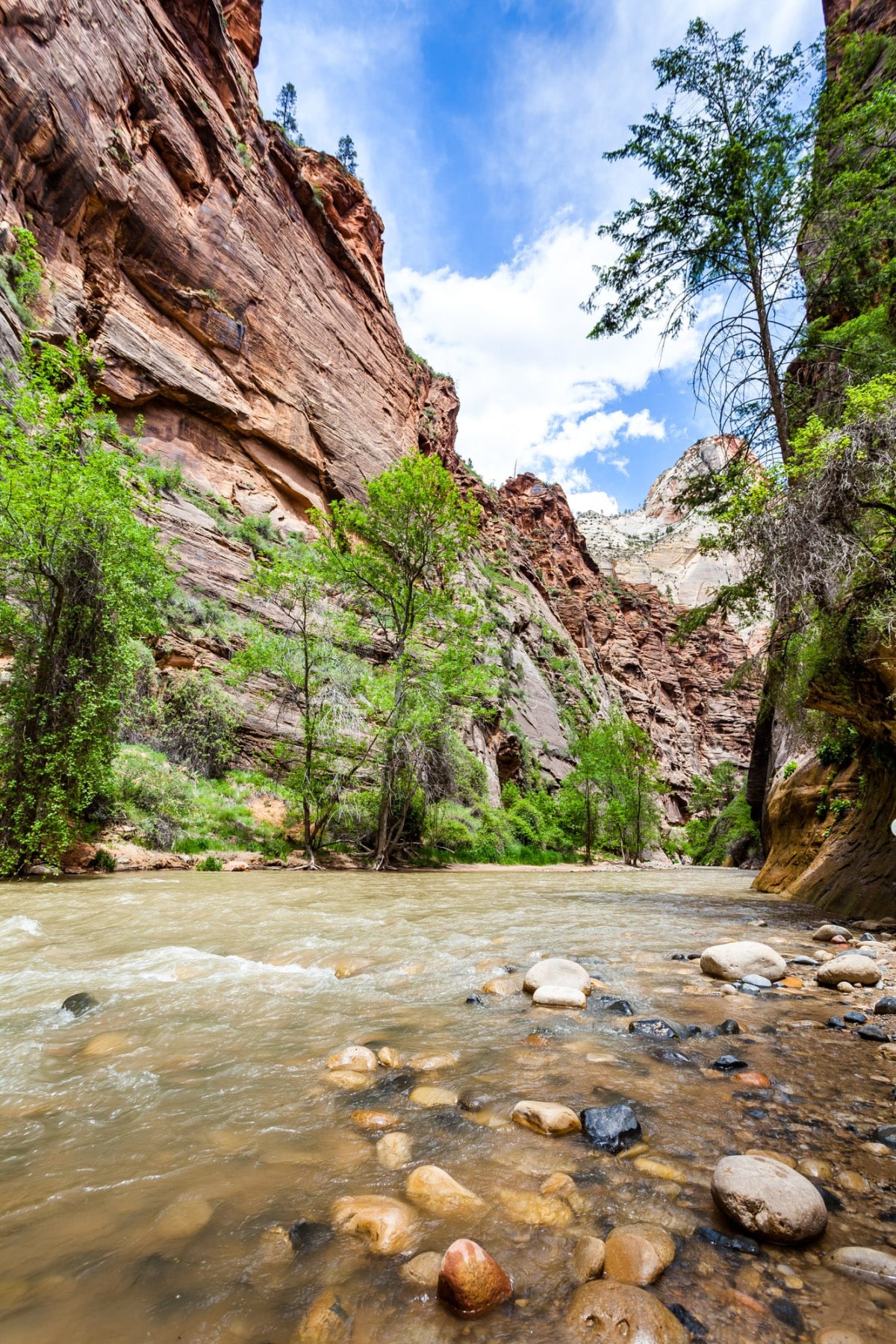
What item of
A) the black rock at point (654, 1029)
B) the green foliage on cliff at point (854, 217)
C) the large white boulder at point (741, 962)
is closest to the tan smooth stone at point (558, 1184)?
the black rock at point (654, 1029)

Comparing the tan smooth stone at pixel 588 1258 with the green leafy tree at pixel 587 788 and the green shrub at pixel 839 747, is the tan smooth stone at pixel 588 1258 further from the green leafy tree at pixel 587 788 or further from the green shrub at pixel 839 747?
the green leafy tree at pixel 587 788

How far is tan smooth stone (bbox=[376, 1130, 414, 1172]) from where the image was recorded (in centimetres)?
183

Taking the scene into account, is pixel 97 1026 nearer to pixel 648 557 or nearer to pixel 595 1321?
pixel 595 1321

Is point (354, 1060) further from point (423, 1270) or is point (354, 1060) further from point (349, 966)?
point (349, 966)

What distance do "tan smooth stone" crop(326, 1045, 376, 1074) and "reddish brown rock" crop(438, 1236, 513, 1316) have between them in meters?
1.28

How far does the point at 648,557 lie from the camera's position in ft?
327

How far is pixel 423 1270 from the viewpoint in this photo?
1371 mm

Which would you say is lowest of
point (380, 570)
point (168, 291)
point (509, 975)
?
point (509, 975)

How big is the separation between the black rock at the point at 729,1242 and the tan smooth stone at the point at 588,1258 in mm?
284

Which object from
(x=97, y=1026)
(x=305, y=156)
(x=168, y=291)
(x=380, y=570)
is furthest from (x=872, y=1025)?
(x=305, y=156)

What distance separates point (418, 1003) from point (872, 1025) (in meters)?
2.57

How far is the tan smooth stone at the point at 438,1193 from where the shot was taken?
5.26 ft

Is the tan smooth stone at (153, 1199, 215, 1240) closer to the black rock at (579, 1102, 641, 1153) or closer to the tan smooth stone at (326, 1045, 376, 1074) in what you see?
the tan smooth stone at (326, 1045, 376, 1074)

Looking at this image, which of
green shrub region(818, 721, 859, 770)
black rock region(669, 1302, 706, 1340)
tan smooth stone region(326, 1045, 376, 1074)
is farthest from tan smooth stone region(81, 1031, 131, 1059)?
green shrub region(818, 721, 859, 770)
